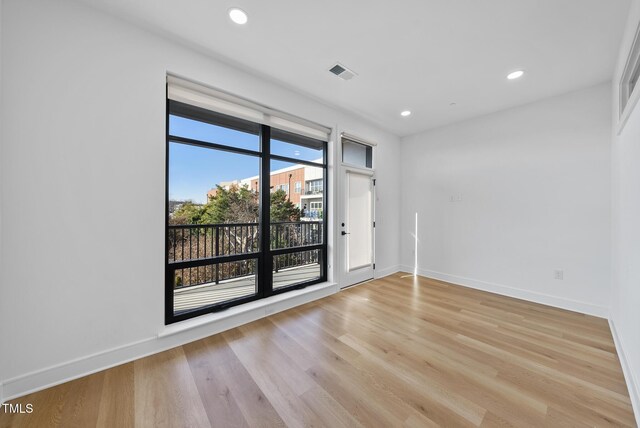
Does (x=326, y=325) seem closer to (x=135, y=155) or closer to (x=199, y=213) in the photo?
(x=199, y=213)

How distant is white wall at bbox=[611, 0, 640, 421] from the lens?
1583 millimetres

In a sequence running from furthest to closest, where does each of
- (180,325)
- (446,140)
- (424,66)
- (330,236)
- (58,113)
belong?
(446,140), (330,236), (424,66), (180,325), (58,113)

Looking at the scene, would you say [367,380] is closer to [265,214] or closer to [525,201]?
[265,214]

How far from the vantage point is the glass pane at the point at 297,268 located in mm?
3555

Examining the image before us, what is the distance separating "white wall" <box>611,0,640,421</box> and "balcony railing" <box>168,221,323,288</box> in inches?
120

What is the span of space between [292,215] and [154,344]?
215cm

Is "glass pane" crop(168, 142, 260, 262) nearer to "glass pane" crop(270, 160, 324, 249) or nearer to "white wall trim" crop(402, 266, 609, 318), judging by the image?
"glass pane" crop(270, 160, 324, 249)

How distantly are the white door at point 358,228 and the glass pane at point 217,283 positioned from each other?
1505mm

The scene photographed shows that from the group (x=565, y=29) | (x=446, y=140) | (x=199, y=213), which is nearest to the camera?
(x=565, y=29)

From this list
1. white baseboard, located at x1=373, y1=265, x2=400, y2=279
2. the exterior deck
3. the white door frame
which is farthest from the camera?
white baseboard, located at x1=373, y1=265, x2=400, y2=279

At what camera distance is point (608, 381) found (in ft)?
5.69

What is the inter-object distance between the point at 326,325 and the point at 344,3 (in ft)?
9.82

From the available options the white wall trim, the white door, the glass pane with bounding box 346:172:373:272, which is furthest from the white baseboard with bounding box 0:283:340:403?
the white wall trim

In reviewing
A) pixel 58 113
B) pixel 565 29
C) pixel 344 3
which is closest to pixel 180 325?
pixel 58 113
